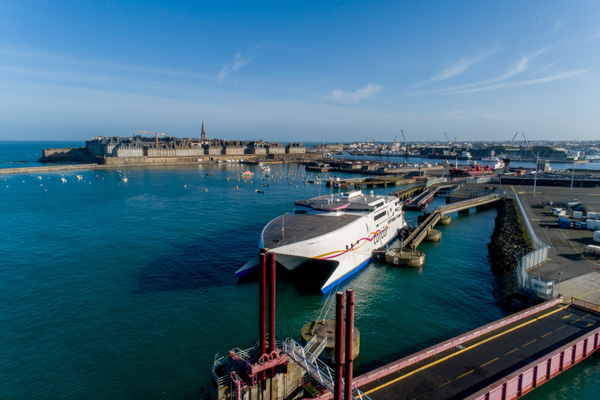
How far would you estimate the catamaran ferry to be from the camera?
30.9 metres

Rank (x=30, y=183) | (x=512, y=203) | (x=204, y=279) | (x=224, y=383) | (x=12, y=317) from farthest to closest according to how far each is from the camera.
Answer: (x=30, y=183)
(x=512, y=203)
(x=204, y=279)
(x=12, y=317)
(x=224, y=383)

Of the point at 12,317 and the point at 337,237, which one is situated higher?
the point at 337,237

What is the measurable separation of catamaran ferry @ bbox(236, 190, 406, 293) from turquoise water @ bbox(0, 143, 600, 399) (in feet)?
6.84

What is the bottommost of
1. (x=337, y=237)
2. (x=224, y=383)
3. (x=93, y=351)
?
(x=93, y=351)

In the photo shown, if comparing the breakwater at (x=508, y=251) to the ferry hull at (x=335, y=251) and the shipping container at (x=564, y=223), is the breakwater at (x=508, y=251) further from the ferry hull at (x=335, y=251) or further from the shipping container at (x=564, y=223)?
the ferry hull at (x=335, y=251)

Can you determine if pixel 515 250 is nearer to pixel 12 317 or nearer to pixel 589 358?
pixel 589 358

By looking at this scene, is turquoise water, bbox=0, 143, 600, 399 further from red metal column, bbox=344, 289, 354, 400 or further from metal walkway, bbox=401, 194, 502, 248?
red metal column, bbox=344, 289, 354, 400

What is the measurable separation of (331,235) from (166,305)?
14766 mm

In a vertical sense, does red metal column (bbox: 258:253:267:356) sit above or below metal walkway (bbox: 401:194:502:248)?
above

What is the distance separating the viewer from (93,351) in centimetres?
2286

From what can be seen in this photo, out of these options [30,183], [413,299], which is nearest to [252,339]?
[413,299]

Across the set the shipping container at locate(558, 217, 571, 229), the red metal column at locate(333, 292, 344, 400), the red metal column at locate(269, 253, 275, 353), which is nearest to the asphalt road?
the red metal column at locate(333, 292, 344, 400)

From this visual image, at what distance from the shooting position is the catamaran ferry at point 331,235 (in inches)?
1216

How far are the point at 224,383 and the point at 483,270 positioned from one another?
100ft
